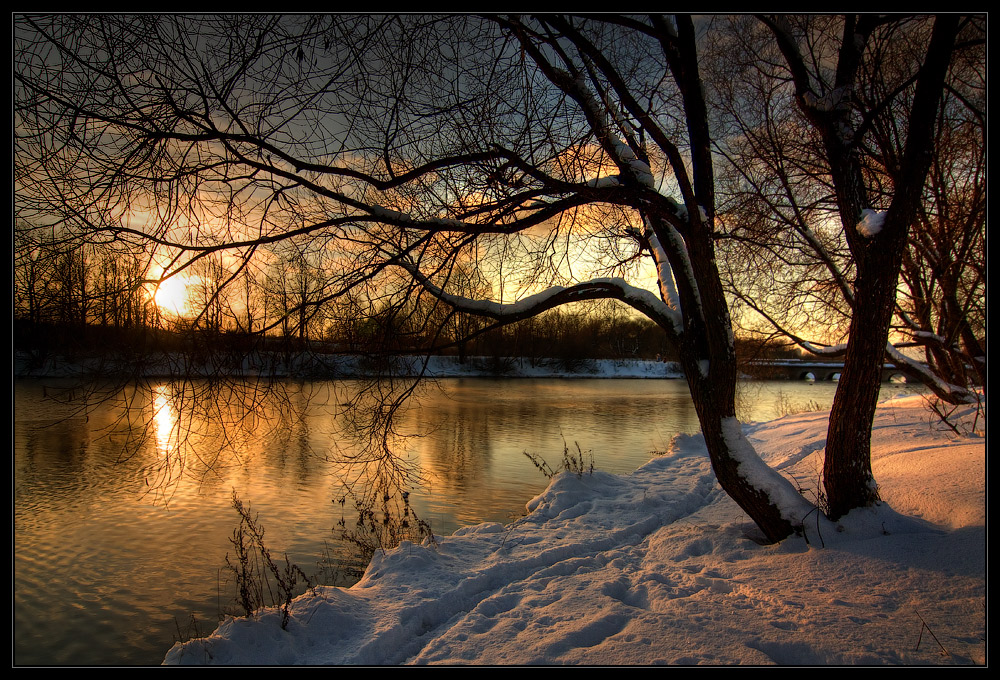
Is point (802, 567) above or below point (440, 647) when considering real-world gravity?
above

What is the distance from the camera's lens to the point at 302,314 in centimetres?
391

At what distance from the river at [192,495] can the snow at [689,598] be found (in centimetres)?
118

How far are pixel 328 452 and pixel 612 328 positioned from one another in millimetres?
14251

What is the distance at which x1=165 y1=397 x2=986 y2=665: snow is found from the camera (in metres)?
3.03

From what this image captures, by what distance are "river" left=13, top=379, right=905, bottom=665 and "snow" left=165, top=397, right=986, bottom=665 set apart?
118 cm

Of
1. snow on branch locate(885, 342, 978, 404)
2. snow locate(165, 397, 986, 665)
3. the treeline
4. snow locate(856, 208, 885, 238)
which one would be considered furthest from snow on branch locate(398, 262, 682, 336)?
snow on branch locate(885, 342, 978, 404)

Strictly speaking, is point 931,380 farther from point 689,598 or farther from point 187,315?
point 187,315

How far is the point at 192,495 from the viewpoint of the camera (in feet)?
29.5

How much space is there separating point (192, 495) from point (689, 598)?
8.55m

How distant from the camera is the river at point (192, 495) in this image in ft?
15.4

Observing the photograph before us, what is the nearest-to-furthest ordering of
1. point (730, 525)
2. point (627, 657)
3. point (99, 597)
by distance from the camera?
point (627, 657)
point (730, 525)
point (99, 597)

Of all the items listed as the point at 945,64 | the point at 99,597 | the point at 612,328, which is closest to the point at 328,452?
the point at 99,597

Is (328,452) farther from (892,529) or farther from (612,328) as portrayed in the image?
(612,328)

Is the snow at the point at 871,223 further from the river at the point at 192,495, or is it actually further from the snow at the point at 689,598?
the river at the point at 192,495
